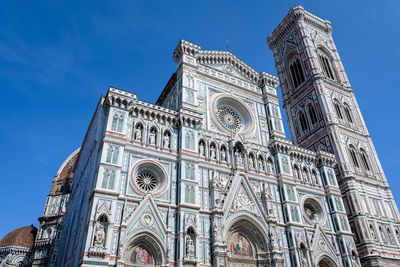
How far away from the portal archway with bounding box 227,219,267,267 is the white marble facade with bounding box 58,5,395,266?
0.07m

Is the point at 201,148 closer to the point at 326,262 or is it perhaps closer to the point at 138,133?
the point at 138,133

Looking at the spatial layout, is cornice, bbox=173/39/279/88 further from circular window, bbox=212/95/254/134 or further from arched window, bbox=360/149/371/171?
arched window, bbox=360/149/371/171

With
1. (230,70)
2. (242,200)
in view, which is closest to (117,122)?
(242,200)

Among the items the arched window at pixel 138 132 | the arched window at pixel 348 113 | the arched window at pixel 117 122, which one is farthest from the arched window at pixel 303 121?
the arched window at pixel 117 122

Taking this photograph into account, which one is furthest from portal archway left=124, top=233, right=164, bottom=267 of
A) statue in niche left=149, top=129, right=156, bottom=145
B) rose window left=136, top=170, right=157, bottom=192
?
statue in niche left=149, top=129, right=156, bottom=145

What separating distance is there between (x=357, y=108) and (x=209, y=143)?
A: 24.6 m

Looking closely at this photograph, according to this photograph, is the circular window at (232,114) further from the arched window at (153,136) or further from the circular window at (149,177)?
the circular window at (149,177)

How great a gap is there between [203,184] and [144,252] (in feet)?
21.0

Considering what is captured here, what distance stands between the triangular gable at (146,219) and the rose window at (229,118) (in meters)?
10.8

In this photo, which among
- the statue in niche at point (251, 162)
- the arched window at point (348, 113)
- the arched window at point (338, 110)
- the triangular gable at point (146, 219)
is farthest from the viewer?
the arched window at point (348, 113)

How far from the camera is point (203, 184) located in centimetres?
2284

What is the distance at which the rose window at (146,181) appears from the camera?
2086 cm

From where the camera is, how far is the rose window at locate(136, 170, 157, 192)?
2086 cm

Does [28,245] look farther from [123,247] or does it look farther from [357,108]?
[357,108]
